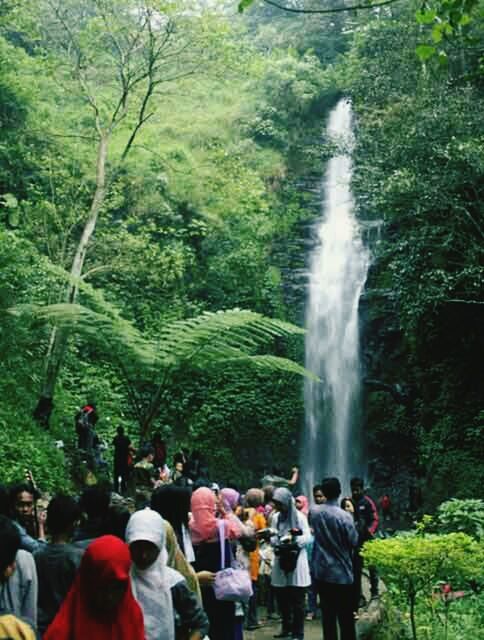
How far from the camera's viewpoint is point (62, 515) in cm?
369

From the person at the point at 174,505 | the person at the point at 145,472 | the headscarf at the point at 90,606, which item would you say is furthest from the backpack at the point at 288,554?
the person at the point at 145,472

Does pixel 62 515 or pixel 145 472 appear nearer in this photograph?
pixel 62 515

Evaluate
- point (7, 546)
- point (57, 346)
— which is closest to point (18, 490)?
point (7, 546)

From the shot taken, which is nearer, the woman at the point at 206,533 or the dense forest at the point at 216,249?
the woman at the point at 206,533

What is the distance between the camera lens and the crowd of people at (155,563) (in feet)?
8.62

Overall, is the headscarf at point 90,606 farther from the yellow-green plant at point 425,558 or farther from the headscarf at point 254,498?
the headscarf at point 254,498

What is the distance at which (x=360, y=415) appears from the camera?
65.5ft

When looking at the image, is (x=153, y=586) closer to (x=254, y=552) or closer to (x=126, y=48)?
(x=254, y=552)

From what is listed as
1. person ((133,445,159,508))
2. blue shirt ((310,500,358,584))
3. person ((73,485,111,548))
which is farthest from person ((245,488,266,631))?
person ((133,445,159,508))

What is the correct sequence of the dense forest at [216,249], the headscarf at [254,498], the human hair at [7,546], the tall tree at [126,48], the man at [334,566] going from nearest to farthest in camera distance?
the human hair at [7,546]
the man at [334,566]
the headscarf at [254,498]
the dense forest at [216,249]
the tall tree at [126,48]

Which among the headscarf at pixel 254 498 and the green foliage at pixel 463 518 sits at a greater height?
the headscarf at pixel 254 498

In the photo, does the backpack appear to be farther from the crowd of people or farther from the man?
the man

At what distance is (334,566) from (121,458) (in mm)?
7348

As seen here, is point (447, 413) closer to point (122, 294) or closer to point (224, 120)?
point (122, 294)
